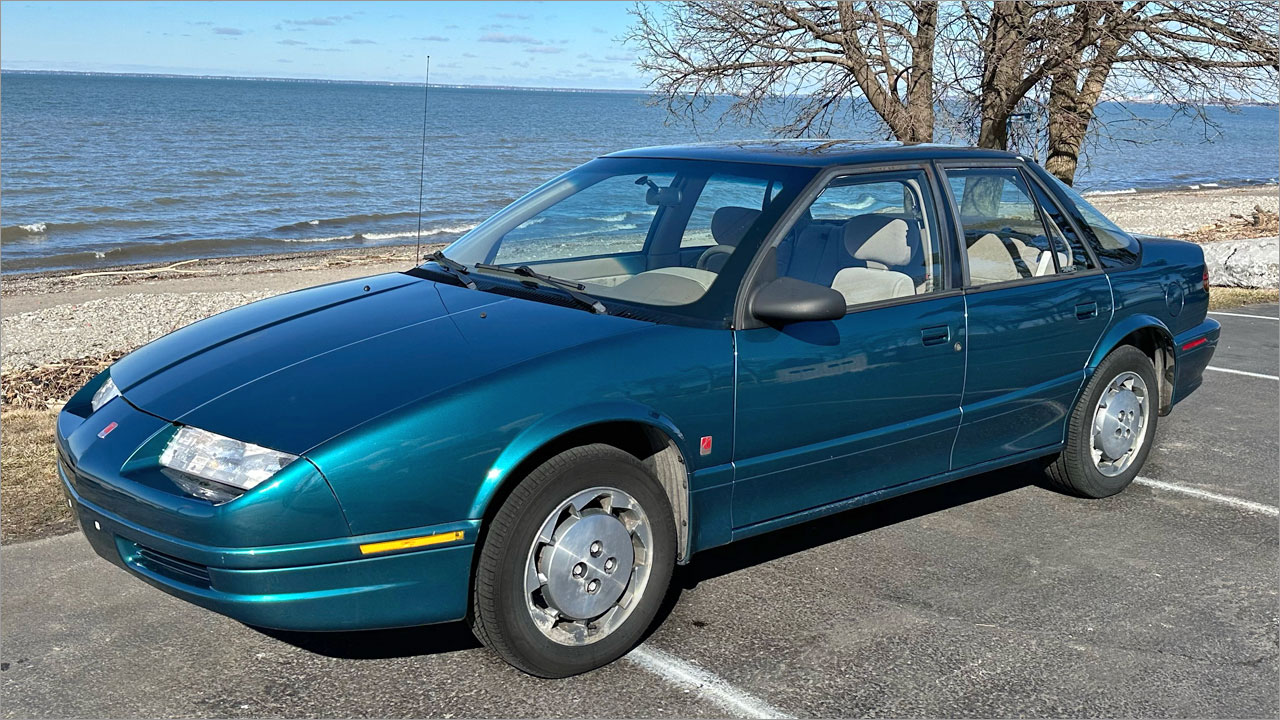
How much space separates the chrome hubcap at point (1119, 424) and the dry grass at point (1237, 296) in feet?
21.8

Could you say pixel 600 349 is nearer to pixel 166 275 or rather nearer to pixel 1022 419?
pixel 1022 419

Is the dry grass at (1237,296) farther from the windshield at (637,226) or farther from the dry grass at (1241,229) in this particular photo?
the windshield at (637,226)

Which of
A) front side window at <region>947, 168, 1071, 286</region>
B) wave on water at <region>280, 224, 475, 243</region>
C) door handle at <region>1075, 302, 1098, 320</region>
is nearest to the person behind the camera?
front side window at <region>947, 168, 1071, 286</region>

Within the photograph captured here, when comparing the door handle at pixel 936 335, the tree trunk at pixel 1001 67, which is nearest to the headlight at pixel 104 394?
the door handle at pixel 936 335

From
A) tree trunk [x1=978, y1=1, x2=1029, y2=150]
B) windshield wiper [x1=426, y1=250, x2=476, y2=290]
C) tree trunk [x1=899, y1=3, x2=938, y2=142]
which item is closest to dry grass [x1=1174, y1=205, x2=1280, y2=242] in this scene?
tree trunk [x1=978, y1=1, x2=1029, y2=150]

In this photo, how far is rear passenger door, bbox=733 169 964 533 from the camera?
13.3ft

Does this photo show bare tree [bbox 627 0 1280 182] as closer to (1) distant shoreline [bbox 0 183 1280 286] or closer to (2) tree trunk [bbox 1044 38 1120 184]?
(2) tree trunk [bbox 1044 38 1120 184]

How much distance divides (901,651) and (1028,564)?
1124mm

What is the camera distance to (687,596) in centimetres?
434

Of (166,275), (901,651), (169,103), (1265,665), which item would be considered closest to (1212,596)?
(1265,665)

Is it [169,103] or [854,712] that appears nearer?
[854,712]

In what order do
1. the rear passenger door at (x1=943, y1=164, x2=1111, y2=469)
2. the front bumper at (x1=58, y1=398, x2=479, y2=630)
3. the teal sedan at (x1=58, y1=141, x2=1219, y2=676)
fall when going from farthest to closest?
the rear passenger door at (x1=943, y1=164, x2=1111, y2=469), the teal sedan at (x1=58, y1=141, x2=1219, y2=676), the front bumper at (x1=58, y1=398, x2=479, y2=630)

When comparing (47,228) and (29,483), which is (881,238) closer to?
(29,483)

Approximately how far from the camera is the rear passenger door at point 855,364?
4.06m
